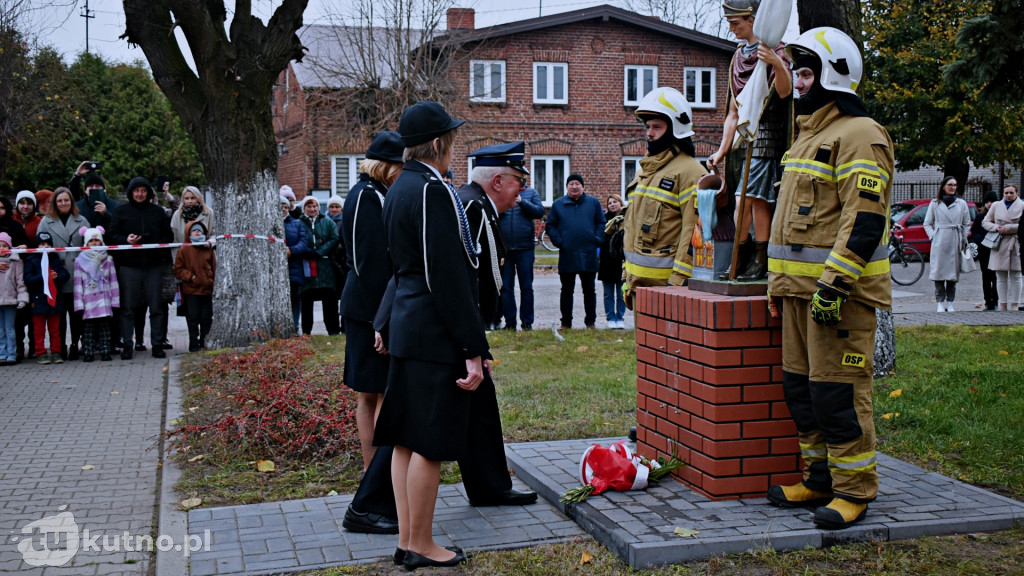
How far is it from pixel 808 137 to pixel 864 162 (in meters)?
0.36

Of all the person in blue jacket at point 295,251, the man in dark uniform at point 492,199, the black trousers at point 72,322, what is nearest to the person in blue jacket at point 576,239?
the person in blue jacket at point 295,251

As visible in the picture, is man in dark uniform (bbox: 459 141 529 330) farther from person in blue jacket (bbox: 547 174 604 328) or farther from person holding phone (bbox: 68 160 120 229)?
person holding phone (bbox: 68 160 120 229)

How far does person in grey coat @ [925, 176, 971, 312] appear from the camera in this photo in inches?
578

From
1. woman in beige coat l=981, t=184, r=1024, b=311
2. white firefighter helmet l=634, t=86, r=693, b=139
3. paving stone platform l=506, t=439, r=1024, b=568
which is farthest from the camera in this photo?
woman in beige coat l=981, t=184, r=1024, b=311

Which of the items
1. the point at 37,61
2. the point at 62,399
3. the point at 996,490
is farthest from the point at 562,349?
the point at 37,61

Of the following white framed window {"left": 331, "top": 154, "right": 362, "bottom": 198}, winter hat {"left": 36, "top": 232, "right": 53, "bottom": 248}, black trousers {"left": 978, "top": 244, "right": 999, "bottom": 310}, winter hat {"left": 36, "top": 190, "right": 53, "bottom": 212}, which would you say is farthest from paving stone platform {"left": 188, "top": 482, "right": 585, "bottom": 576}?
white framed window {"left": 331, "top": 154, "right": 362, "bottom": 198}

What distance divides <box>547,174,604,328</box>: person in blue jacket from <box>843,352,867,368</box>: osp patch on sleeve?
28.0ft

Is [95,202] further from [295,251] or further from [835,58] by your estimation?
[835,58]

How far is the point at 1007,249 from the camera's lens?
14.4 meters

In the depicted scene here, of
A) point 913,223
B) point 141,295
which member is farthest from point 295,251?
point 913,223

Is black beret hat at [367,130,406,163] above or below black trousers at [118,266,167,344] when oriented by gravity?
above

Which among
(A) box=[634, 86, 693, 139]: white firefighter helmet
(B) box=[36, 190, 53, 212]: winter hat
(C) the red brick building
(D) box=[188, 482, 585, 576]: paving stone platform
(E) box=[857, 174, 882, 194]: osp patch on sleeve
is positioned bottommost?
(D) box=[188, 482, 585, 576]: paving stone platform

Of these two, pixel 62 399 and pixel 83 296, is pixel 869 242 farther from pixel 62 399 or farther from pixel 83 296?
pixel 83 296

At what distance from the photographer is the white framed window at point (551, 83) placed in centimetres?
3359
